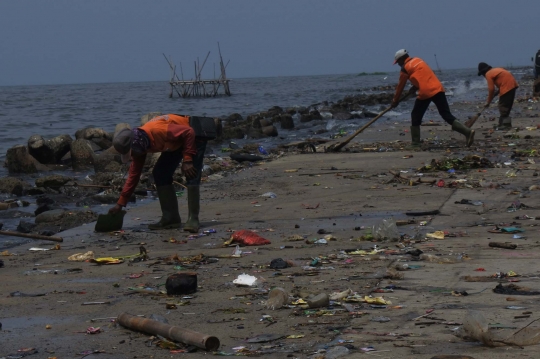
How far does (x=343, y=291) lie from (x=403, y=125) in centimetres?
1528

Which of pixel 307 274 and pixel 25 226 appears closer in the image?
pixel 307 274

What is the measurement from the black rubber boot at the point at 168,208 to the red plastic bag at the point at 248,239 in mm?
1319

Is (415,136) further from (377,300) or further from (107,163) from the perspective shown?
(377,300)

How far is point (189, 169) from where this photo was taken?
295 inches

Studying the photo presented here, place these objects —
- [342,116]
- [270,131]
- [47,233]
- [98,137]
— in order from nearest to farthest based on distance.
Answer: [47,233] → [98,137] → [270,131] → [342,116]

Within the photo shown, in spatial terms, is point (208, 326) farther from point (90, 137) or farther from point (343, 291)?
point (90, 137)

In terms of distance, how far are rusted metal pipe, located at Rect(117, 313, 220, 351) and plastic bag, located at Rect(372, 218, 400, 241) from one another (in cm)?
279

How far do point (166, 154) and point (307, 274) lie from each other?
2801 millimetres

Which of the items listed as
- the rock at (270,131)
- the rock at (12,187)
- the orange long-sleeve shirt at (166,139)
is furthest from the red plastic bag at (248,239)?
the rock at (270,131)

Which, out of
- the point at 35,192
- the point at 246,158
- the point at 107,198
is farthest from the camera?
the point at 246,158

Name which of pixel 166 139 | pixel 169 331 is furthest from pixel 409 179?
pixel 169 331

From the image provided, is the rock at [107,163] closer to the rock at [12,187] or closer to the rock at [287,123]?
the rock at [12,187]

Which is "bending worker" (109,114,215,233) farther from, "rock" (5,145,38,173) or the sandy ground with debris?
"rock" (5,145,38,173)

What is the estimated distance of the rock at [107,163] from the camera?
15.3 m
